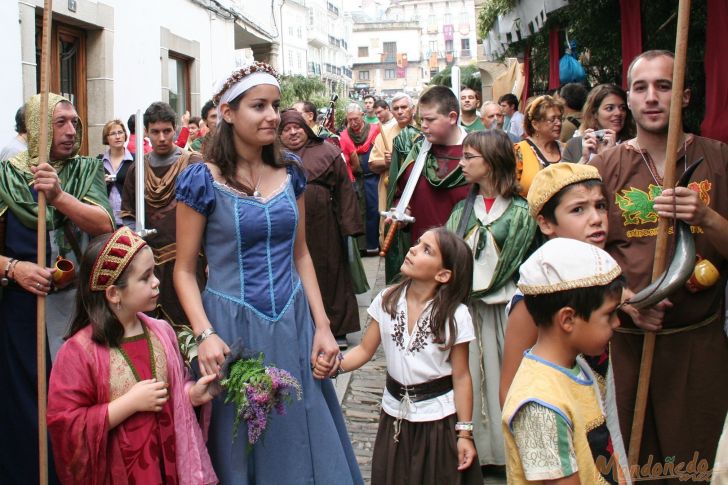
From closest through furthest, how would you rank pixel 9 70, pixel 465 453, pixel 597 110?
pixel 465 453, pixel 597 110, pixel 9 70

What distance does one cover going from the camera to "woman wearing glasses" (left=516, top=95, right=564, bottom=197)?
630 cm

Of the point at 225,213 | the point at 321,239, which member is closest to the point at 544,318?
the point at 225,213

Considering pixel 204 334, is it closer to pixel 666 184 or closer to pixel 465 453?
pixel 465 453

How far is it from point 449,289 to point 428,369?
359 mm

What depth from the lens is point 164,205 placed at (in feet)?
19.4

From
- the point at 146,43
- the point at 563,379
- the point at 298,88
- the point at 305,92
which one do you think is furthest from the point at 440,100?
the point at 305,92

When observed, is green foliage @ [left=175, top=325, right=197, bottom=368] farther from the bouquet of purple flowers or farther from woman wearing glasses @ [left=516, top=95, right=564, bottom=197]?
woman wearing glasses @ [left=516, top=95, right=564, bottom=197]

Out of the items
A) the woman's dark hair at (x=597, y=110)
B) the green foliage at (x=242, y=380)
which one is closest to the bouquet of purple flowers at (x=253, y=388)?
the green foliage at (x=242, y=380)

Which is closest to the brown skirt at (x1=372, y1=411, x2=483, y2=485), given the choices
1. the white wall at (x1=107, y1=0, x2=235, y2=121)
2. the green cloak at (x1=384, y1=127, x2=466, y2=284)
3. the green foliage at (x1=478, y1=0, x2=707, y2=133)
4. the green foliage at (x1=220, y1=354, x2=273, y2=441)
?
the green foliage at (x1=220, y1=354, x2=273, y2=441)

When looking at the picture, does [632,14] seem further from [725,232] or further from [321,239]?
[725,232]

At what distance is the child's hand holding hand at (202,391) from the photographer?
334cm

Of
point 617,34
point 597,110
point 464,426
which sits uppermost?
point 617,34

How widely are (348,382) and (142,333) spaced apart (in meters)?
3.39

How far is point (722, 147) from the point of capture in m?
3.68
